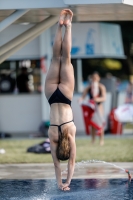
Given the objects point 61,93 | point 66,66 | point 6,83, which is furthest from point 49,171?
point 6,83

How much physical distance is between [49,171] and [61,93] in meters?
3.91

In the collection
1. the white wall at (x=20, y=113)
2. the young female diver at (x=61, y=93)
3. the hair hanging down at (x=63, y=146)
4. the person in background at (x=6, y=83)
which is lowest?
the white wall at (x=20, y=113)

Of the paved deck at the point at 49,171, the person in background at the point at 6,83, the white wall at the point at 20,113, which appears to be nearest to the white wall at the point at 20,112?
the white wall at the point at 20,113

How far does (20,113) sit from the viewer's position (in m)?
21.4

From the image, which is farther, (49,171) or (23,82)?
(23,82)

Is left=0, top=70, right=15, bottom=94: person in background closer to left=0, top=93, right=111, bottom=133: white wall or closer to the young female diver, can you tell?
left=0, top=93, right=111, bottom=133: white wall

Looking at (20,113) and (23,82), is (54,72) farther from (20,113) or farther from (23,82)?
(23,82)

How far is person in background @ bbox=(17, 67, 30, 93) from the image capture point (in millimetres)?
21625

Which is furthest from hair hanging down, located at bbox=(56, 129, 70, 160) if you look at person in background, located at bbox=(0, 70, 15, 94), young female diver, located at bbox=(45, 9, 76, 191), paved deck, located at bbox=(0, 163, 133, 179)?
person in background, located at bbox=(0, 70, 15, 94)

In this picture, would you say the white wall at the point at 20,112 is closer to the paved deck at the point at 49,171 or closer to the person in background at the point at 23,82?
the person in background at the point at 23,82

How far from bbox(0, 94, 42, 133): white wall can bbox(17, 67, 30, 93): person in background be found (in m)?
0.38

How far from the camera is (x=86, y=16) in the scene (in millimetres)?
12656

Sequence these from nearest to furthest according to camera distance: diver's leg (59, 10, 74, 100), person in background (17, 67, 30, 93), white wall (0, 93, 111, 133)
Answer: diver's leg (59, 10, 74, 100) → white wall (0, 93, 111, 133) → person in background (17, 67, 30, 93)

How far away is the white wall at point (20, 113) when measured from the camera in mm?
21295
